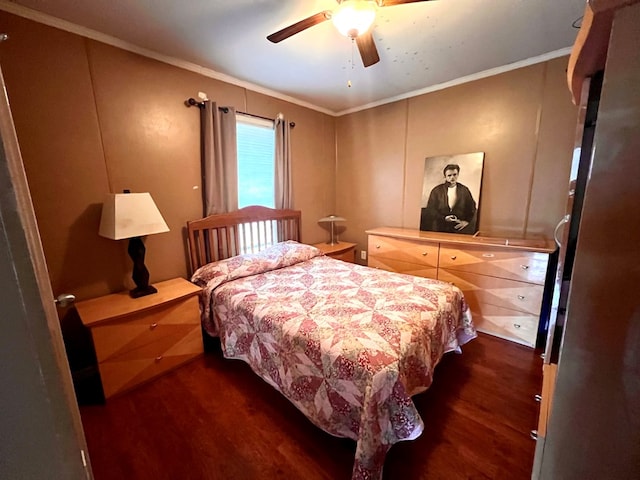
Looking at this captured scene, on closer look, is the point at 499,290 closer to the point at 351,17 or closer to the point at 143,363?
the point at 351,17

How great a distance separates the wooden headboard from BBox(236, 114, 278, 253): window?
1 centimetres

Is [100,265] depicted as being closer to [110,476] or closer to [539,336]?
Answer: [110,476]

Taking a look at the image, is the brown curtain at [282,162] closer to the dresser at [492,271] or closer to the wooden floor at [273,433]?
the dresser at [492,271]

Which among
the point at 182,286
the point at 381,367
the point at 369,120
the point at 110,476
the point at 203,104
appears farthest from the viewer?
the point at 369,120

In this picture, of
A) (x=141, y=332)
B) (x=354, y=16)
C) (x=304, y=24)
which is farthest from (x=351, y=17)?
(x=141, y=332)

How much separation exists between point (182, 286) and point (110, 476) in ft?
3.94

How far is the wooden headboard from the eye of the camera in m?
2.51

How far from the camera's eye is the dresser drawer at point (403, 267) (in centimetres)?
281

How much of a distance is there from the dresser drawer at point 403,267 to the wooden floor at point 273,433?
3.27 ft

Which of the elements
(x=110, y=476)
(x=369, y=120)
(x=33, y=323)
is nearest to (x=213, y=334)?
(x=110, y=476)

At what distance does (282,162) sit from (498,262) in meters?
2.47

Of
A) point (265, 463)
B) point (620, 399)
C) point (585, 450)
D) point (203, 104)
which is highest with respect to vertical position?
point (203, 104)

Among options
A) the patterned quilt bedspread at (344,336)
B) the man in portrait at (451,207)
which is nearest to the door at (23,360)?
the patterned quilt bedspread at (344,336)

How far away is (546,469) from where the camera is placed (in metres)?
0.55
